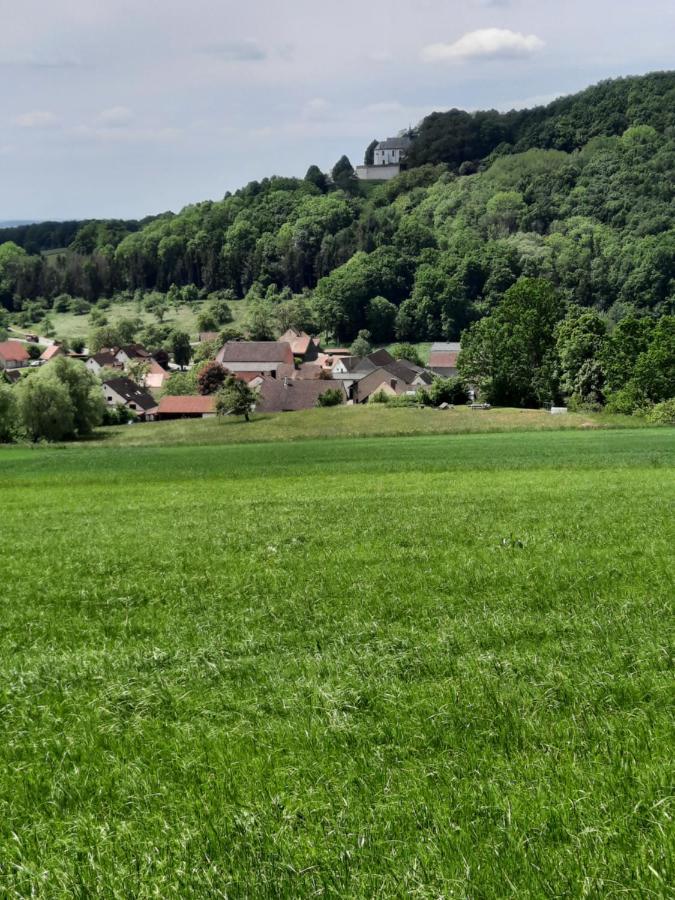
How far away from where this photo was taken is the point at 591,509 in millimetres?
19828

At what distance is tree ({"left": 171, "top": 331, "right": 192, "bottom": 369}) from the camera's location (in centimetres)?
18538

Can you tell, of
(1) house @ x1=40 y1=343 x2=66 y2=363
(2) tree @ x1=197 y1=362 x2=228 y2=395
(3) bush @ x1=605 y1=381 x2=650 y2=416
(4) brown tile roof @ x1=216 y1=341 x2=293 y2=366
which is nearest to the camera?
(3) bush @ x1=605 y1=381 x2=650 y2=416

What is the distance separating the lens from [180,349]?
611 ft

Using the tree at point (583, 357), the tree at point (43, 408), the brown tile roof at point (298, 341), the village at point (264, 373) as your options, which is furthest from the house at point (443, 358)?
the tree at point (43, 408)

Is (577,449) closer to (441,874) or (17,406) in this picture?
(441,874)

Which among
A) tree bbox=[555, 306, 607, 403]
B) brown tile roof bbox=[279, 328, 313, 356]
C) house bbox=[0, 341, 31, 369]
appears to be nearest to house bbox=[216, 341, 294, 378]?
brown tile roof bbox=[279, 328, 313, 356]

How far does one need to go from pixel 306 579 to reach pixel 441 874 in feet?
27.8

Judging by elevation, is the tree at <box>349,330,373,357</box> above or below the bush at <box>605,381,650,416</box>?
above

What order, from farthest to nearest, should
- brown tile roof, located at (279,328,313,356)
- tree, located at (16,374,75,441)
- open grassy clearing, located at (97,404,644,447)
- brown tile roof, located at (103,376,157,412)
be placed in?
brown tile roof, located at (279,328,313,356), brown tile roof, located at (103,376,157,412), tree, located at (16,374,75,441), open grassy clearing, located at (97,404,644,447)

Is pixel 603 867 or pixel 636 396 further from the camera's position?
pixel 636 396

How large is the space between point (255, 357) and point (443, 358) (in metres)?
38.4

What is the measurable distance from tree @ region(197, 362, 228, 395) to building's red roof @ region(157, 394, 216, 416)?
1923mm

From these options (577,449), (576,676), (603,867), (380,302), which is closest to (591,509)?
(576,676)

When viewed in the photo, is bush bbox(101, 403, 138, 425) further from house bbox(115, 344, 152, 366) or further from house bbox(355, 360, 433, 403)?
house bbox(115, 344, 152, 366)
